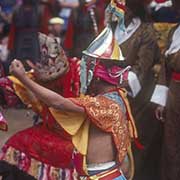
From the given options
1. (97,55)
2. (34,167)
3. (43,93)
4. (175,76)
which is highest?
(97,55)

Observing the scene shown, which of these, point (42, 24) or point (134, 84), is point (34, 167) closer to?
point (134, 84)

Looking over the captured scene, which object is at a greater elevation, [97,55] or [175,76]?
[97,55]

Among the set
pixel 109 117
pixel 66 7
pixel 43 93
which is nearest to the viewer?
pixel 43 93

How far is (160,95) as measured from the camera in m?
5.07

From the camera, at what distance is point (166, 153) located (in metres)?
5.16

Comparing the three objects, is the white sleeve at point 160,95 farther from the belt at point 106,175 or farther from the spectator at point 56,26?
the spectator at point 56,26

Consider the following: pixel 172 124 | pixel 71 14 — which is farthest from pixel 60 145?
pixel 71 14

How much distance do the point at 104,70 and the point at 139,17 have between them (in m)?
1.67

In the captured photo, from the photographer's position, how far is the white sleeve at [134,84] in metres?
5.18

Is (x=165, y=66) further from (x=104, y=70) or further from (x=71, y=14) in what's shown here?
(x=71, y=14)

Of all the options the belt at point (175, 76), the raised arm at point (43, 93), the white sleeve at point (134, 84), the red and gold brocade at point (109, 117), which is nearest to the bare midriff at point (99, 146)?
the red and gold brocade at point (109, 117)

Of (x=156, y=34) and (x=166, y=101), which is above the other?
(x=156, y=34)

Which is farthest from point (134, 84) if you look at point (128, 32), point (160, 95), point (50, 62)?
point (50, 62)

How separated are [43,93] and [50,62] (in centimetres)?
44
